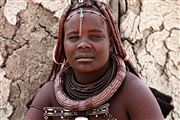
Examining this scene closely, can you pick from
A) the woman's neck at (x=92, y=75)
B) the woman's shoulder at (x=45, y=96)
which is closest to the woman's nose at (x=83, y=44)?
Answer: the woman's neck at (x=92, y=75)

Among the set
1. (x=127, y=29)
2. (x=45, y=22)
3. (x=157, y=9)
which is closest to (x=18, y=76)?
(x=45, y=22)

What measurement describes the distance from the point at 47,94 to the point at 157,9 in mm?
804

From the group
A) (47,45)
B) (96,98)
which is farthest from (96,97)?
(47,45)

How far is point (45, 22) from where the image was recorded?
2.74 m

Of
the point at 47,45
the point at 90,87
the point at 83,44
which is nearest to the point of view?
the point at 83,44

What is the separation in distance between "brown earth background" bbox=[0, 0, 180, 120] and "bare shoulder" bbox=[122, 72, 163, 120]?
1.67ft

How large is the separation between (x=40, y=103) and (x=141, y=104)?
0.47m

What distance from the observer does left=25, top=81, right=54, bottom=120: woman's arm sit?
2.30m

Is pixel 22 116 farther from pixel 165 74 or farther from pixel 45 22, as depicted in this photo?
pixel 165 74

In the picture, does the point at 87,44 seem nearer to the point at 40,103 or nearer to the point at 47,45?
the point at 40,103

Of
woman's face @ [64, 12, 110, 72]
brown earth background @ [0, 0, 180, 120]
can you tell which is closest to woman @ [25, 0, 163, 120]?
woman's face @ [64, 12, 110, 72]

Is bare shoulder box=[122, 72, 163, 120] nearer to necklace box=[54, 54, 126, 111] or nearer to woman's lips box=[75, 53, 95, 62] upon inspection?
necklace box=[54, 54, 126, 111]

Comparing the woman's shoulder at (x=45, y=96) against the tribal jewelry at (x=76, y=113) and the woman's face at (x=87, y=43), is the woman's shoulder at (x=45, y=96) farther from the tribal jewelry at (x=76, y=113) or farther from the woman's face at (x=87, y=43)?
the woman's face at (x=87, y=43)

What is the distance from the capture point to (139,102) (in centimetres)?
214
